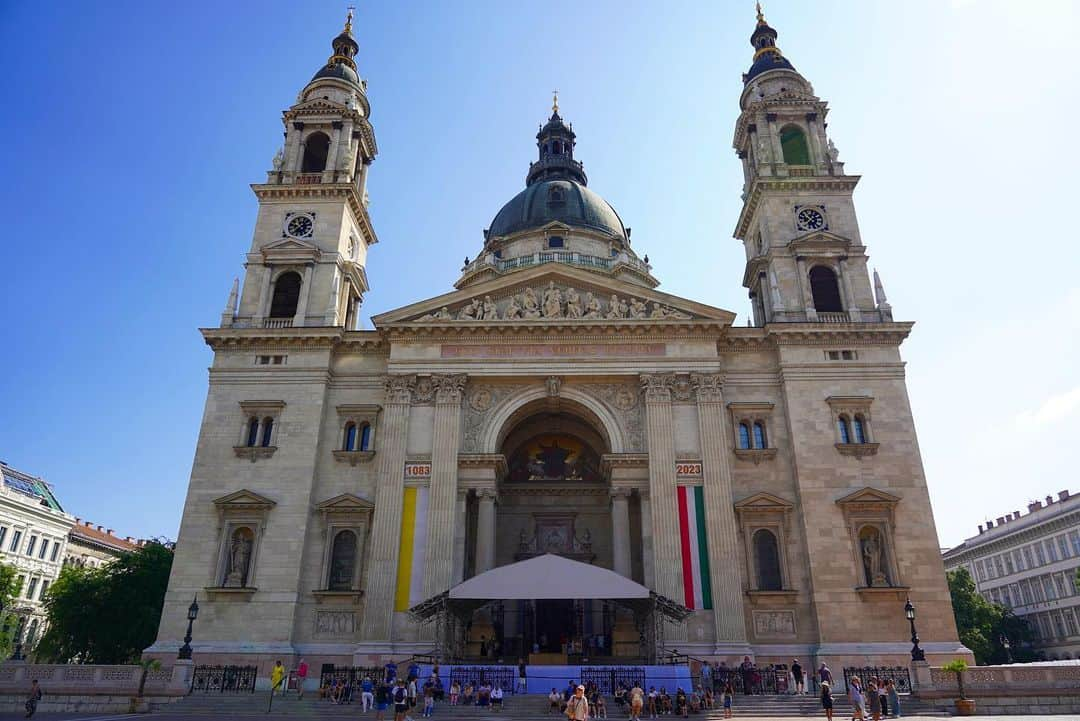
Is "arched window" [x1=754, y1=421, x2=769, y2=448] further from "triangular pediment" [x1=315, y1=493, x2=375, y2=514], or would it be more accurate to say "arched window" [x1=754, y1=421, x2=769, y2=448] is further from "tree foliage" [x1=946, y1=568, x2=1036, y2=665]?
"tree foliage" [x1=946, y1=568, x2=1036, y2=665]

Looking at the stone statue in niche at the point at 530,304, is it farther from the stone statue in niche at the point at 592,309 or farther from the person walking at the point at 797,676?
the person walking at the point at 797,676

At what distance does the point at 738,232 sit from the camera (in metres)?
43.7

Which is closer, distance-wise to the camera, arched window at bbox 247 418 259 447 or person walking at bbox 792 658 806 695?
person walking at bbox 792 658 806 695

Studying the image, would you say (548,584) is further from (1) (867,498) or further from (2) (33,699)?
(2) (33,699)

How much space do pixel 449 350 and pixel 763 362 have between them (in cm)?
1460

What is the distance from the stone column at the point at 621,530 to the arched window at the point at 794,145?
22.0 meters

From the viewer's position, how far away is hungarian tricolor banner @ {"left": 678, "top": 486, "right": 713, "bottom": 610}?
29547 millimetres

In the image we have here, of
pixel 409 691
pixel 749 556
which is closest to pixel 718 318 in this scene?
pixel 749 556

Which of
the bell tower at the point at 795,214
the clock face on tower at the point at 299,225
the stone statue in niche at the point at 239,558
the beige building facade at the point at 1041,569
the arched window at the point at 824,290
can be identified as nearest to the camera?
the stone statue in niche at the point at 239,558

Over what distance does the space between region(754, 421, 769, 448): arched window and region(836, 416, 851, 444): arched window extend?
315cm

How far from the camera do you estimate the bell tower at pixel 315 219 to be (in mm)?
36562

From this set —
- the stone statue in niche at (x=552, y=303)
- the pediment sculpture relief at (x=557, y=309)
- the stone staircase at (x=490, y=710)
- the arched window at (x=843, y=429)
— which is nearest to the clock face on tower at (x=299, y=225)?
the pediment sculpture relief at (x=557, y=309)

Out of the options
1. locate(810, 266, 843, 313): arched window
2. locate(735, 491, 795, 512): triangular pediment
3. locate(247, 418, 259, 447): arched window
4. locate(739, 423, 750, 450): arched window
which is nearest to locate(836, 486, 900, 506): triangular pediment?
locate(735, 491, 795, 512): triangular pediment

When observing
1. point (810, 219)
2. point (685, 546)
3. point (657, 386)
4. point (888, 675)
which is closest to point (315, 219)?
point (657, 386)
